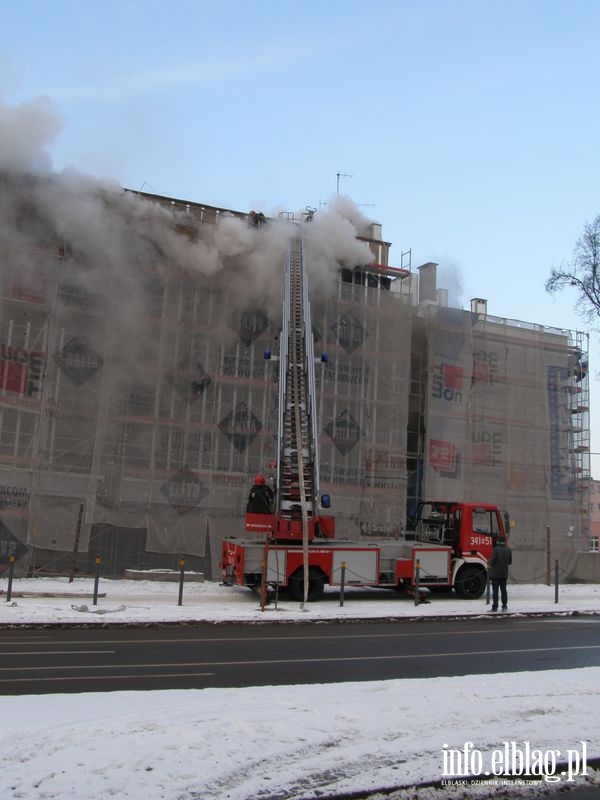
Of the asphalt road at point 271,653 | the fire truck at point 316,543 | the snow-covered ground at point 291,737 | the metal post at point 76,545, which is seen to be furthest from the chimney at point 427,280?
the snow-covered ground at point 291,737

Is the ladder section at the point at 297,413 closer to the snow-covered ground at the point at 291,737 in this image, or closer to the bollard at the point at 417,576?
the bollard at the point at 417,576

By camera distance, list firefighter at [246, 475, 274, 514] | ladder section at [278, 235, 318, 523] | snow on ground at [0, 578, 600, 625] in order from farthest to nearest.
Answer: ladder section at [278, 235, 318, 523], firefighter at [246, 475, 274, 514], snow on ground at [0, 578, 600, 625]

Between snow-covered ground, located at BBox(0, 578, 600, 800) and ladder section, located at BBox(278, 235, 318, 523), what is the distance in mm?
9877

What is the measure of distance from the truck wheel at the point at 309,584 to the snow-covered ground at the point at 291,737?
8.92m

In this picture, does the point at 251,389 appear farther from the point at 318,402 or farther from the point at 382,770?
the point at 382,770

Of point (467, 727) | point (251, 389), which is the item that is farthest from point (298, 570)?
point (467, 727)

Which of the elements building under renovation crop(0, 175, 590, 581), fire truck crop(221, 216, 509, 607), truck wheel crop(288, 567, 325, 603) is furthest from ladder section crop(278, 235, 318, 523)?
building under renovation crop(0, 175, 590, 581)

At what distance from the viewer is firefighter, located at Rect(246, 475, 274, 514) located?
1812cm

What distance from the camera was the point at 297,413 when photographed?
1958 centimetres

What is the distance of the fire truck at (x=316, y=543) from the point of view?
1734cm

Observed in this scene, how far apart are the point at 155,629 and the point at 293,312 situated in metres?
12.1

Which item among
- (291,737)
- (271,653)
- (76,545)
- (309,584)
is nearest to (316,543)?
(309,584)

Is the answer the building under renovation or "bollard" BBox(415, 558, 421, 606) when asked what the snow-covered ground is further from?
the building under renovation

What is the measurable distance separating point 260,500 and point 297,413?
262cm
